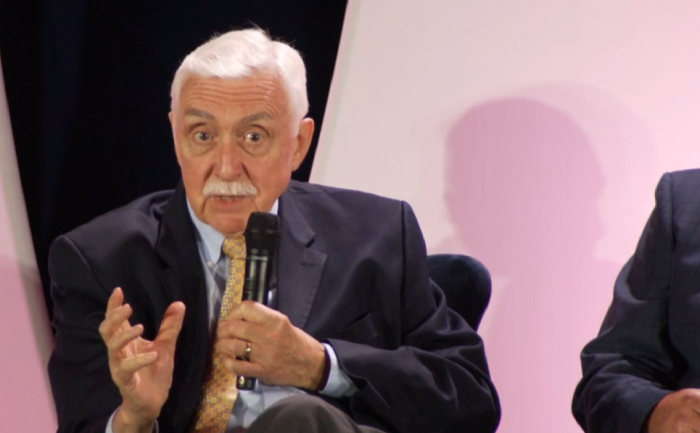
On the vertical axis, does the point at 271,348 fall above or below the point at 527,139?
below

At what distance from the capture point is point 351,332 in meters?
2.46

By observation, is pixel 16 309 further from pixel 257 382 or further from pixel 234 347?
pixel 234 347

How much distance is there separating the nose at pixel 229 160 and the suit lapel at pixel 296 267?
0.71 ft

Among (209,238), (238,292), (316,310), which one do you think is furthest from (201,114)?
(316,310)

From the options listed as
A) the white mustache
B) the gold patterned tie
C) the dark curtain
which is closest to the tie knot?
the gold patterned tie

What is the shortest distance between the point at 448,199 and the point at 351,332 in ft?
2.91

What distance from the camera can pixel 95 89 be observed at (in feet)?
10.1

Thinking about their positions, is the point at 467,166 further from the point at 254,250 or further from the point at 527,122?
the point at 254,250

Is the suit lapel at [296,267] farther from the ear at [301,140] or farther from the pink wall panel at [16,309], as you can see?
the pink wall panel at [16,309]

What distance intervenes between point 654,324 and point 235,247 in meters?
0.97

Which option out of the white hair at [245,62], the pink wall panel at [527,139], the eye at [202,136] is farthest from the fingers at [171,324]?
the pink wall panel at [527,139]

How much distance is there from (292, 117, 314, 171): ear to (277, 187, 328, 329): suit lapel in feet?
0.35

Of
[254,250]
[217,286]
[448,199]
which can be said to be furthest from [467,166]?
[254,250]

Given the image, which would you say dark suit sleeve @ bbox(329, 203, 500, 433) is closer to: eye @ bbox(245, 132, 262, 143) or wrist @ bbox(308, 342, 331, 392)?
wrist @ bbox(308, 342, 331, 392)
